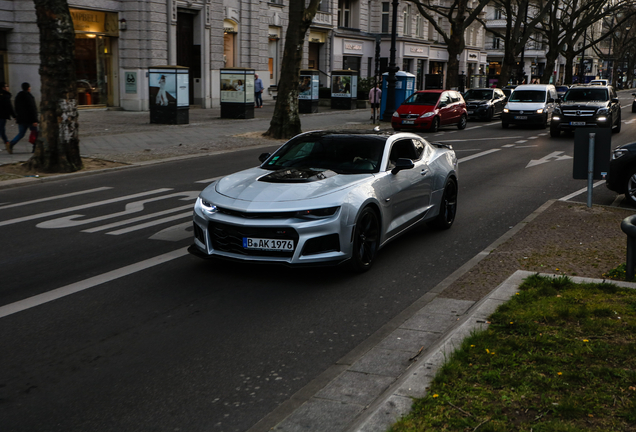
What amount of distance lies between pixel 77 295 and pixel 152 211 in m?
4.07

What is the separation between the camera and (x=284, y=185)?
6980mm

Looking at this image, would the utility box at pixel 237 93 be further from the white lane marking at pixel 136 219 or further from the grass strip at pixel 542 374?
the grass strip at pixel 542 374

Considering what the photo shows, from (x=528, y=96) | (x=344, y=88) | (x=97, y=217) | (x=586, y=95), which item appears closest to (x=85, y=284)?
(x=97, y=217)

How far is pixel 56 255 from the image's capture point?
25.2ft

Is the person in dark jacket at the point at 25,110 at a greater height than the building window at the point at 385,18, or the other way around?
the building window at the point at 385,18

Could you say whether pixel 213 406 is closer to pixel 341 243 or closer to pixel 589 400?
pixel 589 400

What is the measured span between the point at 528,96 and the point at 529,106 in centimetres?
122

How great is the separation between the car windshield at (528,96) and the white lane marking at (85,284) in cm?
2406

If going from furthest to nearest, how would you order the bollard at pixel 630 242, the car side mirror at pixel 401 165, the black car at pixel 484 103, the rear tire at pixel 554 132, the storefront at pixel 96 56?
the black car at pixel 484 103 → the storefront at pixel 96 56 → the rear tire at pixel 554 132 → the car side mirror at pixel 401 165 → the bollard at pixel 630 242

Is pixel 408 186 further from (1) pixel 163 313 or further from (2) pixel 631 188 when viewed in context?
(2) pixel 631 188

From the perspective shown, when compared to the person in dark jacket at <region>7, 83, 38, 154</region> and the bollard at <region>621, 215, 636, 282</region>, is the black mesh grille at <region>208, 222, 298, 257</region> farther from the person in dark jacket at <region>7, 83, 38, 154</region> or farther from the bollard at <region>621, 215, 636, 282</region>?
the person in dark jacket at <region>7, 83, 38, 154</region>

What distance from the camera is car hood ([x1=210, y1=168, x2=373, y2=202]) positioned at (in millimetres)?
6730

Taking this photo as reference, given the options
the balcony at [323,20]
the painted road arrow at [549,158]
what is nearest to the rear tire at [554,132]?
the painted road arrow at [549,158]

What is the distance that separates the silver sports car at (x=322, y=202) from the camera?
6.50 meters
